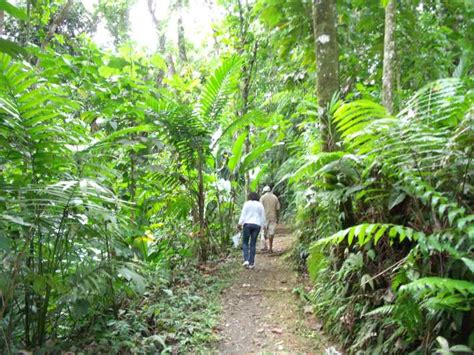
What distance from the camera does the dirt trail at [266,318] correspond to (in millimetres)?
4004

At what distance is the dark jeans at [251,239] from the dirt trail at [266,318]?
0.86ft

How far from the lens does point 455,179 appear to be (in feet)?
9.46

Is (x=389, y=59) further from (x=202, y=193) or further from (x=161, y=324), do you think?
(x=161, y=324)

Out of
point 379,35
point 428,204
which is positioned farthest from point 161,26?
point 428,204

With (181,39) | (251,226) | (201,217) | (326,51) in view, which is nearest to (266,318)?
(251,226)

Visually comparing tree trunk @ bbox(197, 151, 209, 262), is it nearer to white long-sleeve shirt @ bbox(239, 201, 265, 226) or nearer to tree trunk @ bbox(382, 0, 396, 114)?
white long-sleeve shirt @ bbox(239, 201, 265, 226)

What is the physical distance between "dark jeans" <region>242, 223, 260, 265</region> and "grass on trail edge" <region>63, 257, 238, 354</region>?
4.25 ft

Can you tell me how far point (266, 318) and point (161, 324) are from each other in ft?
4.50

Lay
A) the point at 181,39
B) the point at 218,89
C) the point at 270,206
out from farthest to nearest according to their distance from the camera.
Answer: the point at 181,39 → the point at 270,206 → the point at 218,89

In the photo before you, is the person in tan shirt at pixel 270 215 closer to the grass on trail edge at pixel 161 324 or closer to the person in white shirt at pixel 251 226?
the person in white shirt at pixel 251 226

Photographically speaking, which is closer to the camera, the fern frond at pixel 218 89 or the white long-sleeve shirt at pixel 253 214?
the fern frond at pixel 218 89

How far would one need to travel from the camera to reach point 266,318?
4.81 m

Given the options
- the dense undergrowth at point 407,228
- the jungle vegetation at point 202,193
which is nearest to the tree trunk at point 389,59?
the jungle vegetation at point 202,193

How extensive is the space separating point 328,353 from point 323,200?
4.80 feet
